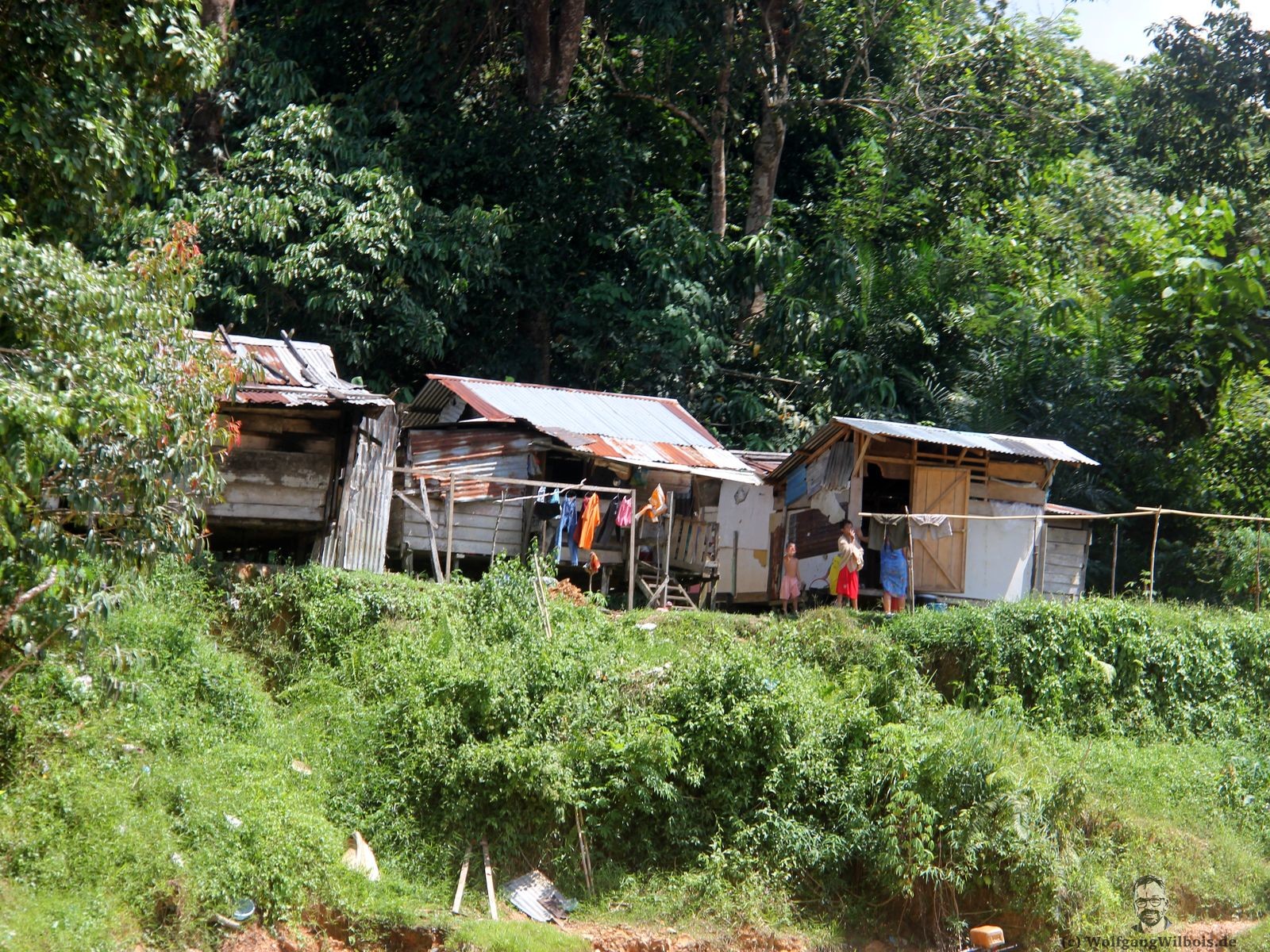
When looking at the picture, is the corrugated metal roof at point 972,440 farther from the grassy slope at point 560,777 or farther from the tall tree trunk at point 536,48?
the tall tree trunk at point 536,48

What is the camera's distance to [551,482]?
16.2m

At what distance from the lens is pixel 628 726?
11.5 meters

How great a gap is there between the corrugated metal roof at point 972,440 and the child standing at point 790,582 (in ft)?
6.15

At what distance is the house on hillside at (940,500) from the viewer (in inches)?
629

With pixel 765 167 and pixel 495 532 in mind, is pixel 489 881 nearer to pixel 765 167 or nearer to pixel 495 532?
pixel 495 532

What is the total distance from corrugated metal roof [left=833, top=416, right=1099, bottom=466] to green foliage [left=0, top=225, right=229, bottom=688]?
27.8ft

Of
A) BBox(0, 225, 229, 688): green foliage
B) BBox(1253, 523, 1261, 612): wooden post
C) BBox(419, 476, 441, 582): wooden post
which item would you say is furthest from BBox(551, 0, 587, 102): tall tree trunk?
BBox(0, 225, 229, 688): green foliage

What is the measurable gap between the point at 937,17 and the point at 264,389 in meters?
17.9

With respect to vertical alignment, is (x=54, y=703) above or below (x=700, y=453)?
below

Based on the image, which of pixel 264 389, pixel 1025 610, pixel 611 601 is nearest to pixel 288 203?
pixel 264 389

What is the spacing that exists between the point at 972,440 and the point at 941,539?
4.29ft

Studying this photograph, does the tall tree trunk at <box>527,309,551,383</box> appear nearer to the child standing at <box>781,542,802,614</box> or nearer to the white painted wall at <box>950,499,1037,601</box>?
the child standing at <box>781,542,802,614</box>

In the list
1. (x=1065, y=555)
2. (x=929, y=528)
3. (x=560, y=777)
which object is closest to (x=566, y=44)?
(x=929, y=528)

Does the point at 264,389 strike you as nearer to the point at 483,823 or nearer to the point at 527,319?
the point at 483,823
